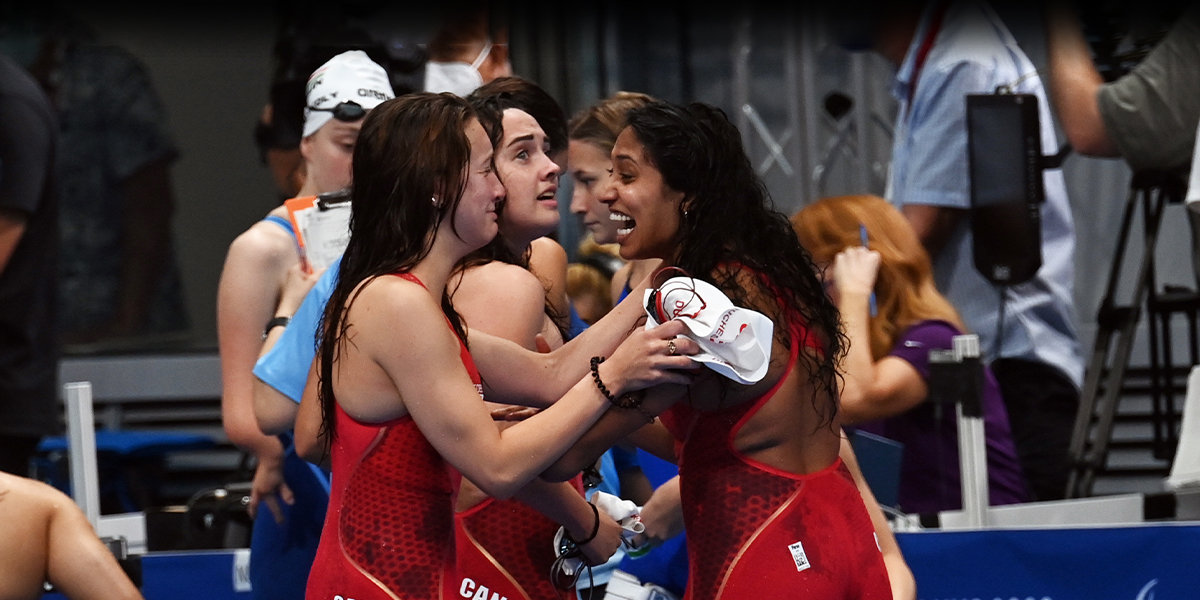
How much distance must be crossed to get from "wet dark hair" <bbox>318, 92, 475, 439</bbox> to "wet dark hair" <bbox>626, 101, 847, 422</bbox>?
13.7 inches

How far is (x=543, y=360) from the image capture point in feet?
7.61

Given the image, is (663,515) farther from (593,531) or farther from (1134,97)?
(1134,97)

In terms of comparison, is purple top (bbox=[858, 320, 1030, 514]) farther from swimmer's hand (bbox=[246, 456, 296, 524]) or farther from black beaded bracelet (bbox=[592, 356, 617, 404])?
black beaded bracelet (bbox=[592, 356, 617, 404])

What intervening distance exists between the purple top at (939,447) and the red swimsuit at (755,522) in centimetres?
184

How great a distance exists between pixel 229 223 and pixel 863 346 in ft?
17.7

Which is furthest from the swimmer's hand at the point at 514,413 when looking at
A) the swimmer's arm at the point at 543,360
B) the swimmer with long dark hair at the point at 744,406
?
the swimmer with long dark hair at the point at 744,406

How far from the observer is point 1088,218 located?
630cm

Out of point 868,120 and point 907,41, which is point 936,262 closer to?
point 907,41

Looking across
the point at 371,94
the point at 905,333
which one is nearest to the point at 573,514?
the point at 371,94

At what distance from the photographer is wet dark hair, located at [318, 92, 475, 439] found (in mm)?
1969

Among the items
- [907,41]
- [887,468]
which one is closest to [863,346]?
[887,468]

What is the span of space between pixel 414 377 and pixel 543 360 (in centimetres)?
47

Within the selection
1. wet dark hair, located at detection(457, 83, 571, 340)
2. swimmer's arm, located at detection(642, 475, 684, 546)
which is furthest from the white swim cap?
swimmer's arm, located at detection(642, 475, 684, 546)

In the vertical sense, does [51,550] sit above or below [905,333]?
below
